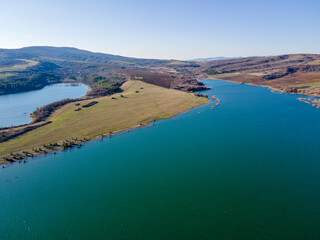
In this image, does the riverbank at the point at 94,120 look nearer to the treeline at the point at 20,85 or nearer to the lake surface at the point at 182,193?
the lake surface at the point at 182,193

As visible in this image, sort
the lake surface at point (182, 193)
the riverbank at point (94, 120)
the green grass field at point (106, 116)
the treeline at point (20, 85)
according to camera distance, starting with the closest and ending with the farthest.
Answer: the lake surface at point (182, 193), the riverbank at point (94, 120), the green grass field at point (106, 116), the treeline at point (20, 85)

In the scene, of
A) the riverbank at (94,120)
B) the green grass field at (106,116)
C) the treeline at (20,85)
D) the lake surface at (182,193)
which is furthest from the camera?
the treeline at (20,85)

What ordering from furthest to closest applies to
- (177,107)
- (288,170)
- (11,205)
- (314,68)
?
(314,68)
(177,107)
(288,170)
(11,205)

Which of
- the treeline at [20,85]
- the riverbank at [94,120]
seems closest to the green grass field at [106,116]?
the riverbank at [94,120]

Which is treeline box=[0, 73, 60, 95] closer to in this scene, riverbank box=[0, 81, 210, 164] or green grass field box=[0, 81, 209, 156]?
green grass field box=[0, 81, 209, 156]

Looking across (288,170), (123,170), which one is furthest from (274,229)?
(123,170)

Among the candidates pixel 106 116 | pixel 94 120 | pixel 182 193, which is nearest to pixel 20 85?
pixel 106 116

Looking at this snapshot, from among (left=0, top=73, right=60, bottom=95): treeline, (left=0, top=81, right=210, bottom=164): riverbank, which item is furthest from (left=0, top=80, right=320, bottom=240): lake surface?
(left=0, top=73, right=60, bottom=95): treeline

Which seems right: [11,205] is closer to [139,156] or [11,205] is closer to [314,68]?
[139,156]
